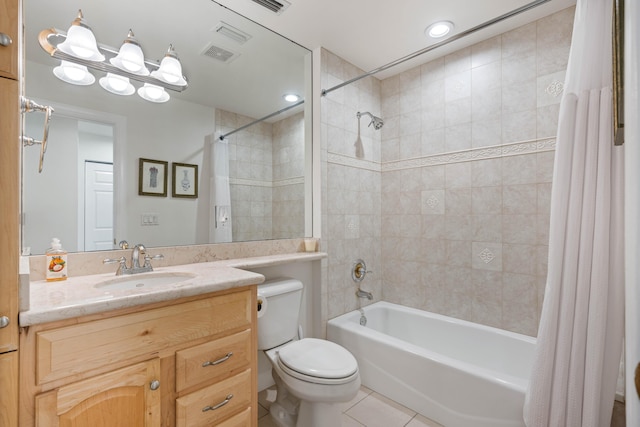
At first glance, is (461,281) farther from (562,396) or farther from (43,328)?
(43,328)

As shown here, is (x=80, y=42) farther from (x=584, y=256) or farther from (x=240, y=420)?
(x=584, y=256)

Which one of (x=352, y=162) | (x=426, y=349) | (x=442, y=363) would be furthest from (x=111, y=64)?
(x=426, y=349)

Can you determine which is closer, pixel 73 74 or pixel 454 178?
pixel 73 74

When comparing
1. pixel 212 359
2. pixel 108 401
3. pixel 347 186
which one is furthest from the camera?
pixel 347 186

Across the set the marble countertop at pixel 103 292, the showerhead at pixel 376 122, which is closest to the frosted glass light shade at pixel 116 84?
the marble countertop at pixel 103 292

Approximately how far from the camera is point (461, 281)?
7.25ft

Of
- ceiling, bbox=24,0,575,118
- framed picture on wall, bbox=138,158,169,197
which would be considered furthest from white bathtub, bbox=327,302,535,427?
ceiling, bbox=24,0,575,118

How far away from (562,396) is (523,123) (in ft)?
5.22

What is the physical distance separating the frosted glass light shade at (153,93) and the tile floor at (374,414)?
1.92 meters

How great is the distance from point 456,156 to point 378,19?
43.9 inches

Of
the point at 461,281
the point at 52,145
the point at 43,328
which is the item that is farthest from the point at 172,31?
the point at 461,281

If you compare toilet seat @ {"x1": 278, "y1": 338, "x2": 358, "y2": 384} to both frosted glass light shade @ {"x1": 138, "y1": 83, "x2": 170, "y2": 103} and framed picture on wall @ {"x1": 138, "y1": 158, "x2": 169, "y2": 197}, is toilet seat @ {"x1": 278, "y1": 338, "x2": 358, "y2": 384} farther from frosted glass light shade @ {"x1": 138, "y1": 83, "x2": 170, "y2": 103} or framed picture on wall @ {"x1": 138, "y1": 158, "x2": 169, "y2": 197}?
frosted glass light shade @ {"x1": 138, "y1": 83, "x2": 170, "y2": 103}

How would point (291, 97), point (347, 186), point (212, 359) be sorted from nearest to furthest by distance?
point (212, 359), point (291, 97), point (347, 186)

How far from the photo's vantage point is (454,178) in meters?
2.24
